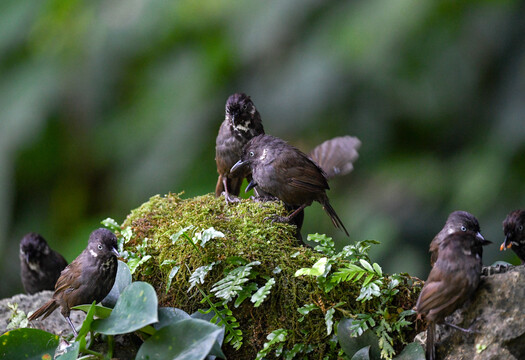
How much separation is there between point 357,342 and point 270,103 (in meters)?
2.50

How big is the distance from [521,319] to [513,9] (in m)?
2.46

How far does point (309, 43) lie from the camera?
16.2 ft

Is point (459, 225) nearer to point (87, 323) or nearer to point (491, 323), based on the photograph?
point (491, 323)

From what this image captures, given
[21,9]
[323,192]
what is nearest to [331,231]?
[323,192]

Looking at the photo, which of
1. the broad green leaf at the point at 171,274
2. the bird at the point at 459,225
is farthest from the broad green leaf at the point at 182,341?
the bird at the point at 459,225

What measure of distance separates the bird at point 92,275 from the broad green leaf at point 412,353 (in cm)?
143

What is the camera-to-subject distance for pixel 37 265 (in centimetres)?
492

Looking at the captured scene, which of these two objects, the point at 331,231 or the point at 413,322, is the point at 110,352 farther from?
the point at 331,231

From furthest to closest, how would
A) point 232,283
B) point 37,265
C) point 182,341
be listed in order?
1. point 37,265
2. point 232,283
3. point 182,341

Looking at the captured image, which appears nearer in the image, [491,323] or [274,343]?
[491,323]

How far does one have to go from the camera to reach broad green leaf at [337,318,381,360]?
9.46 ft

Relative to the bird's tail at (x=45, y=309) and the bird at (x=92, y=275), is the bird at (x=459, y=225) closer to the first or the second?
the bird at (x=92, y=275)

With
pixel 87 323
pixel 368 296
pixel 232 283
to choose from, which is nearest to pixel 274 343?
pixel 232 283

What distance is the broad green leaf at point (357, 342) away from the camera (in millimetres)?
2885
